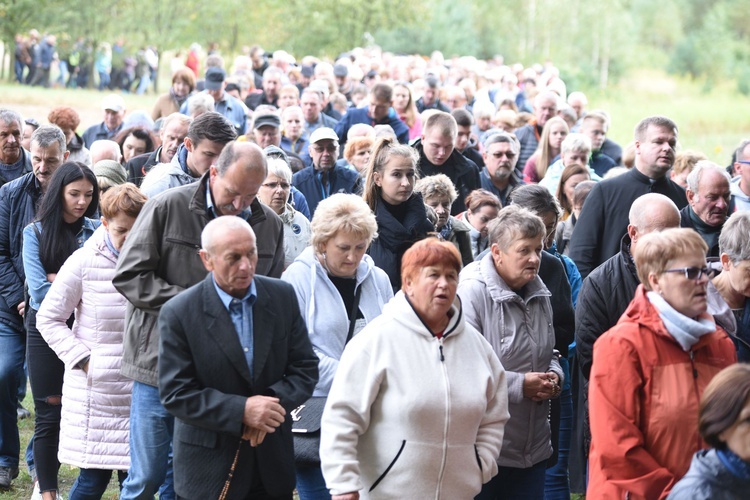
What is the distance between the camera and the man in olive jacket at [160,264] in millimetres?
5328

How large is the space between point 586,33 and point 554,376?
54422 millimetres

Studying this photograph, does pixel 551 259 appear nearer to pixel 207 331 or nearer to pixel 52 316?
pixel 207 331

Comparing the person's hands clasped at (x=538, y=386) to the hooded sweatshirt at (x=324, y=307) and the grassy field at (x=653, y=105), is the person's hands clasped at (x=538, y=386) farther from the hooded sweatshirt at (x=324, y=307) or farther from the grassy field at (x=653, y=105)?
the grassy field at (x=653, y=105)

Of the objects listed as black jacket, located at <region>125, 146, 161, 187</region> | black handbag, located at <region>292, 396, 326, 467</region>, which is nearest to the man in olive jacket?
black handbag, located at <region>292, 396, 326, 467</region>

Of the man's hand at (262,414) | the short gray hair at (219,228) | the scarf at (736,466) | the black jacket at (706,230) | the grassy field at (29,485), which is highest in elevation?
the short gray hair at (219,228)

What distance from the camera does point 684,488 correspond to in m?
3.89

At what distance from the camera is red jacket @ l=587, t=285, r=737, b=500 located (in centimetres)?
434

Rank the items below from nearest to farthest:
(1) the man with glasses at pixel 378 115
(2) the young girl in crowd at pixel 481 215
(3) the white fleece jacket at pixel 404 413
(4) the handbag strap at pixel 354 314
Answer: (3) the white fleece jacket at pixel 404 413 → (4) the handbag strap at pixel 354 314 → (2) the young girl in crowd at pixel 481 215 → (1) the man with glasses at pixel 378 115

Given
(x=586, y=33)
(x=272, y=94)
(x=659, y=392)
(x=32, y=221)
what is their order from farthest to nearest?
(x=586, y=33) → (x=272, y=94) → (x=32, y=221) → (x=659, y=392)

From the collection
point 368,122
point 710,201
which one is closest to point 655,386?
point 710,201

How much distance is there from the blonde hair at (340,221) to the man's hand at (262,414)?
1189 mm

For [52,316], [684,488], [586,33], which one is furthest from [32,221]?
[586,33]

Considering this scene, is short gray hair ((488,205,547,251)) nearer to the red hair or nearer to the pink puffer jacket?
the red hair

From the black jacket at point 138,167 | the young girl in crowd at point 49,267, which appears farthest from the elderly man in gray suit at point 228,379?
the black jacket at point 138,167
